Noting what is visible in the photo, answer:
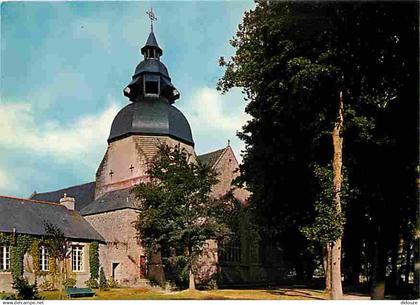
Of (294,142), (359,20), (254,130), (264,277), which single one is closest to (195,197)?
(254,130)

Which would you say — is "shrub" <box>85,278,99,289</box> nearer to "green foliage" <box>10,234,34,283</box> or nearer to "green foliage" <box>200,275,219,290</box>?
"green foliage" <box>10,234,34,283</box>

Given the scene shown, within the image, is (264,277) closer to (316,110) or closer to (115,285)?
(115,285)

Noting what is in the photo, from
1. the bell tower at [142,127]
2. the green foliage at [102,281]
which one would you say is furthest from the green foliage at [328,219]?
the bell tower at [142,127]

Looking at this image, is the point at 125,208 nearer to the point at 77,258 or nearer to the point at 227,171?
the point at 77,258

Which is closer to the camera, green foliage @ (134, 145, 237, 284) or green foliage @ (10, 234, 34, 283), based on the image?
green foliage @ (10, 234, 34, 283)

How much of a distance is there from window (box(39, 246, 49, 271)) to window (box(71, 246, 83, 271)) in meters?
1.48

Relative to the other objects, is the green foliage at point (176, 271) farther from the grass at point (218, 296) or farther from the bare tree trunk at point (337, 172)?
the bare tree trunk at point (337, 172)

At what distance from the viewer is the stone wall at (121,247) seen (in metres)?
22.5

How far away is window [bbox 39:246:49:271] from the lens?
19.0 meters

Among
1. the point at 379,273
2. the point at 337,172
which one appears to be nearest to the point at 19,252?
the point at 337,172

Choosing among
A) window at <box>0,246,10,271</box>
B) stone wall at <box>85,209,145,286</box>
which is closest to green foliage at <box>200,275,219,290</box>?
stone wall at <box>85,209,145,286</box>

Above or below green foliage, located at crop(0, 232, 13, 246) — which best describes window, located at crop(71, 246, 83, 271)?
below

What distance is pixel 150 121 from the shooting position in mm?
26078

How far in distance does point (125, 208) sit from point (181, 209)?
5.51 metres
